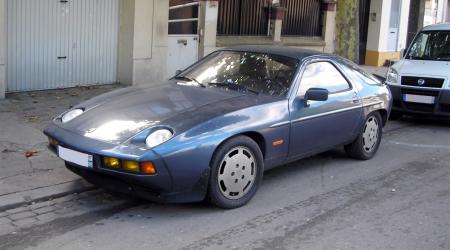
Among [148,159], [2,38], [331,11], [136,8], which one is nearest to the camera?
[148,159]

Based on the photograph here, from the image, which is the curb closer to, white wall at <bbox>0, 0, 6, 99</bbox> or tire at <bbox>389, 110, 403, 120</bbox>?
white wall at <bbox>0, 0, 6, 99</bbox>

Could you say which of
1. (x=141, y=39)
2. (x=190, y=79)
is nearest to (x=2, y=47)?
(x=141, y=39)

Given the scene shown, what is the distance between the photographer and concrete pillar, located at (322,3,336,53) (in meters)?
17.1

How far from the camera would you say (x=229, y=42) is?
13.8 m

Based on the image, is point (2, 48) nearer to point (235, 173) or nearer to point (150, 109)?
point (150, 109)

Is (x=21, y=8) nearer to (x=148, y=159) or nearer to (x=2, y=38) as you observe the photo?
(x=2, y=38)

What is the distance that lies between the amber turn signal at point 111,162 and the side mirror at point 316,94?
7.02 feet

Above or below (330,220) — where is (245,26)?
above

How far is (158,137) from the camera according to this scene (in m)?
4.85

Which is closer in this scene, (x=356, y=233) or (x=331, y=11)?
(x=356, y=233)

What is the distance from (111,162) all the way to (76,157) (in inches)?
14.9

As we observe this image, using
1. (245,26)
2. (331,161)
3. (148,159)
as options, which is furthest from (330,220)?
(245,26)

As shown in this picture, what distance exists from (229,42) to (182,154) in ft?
30.5

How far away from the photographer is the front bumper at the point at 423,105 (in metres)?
9.65
